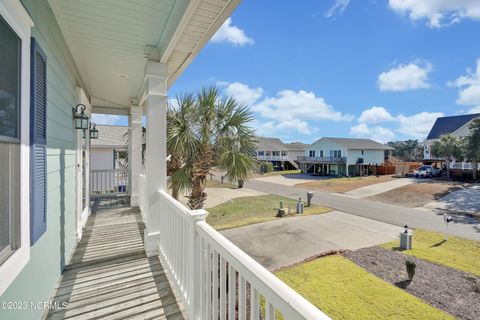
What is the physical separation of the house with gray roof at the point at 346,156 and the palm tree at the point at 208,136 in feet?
86.7

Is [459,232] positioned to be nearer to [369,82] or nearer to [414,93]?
[369,82]

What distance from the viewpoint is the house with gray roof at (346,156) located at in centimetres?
2805

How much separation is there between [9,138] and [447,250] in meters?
10.0

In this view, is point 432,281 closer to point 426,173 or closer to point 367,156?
point 426,173

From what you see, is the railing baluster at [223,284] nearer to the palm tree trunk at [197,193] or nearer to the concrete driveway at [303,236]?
the palm tree trunk at [197,193]

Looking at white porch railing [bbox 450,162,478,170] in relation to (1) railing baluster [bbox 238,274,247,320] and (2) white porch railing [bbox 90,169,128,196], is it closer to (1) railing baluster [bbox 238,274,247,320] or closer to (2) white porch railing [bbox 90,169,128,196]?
(2) white porch railing [bbox 90,169,128,196]

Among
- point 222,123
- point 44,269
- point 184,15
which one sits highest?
point 184,15

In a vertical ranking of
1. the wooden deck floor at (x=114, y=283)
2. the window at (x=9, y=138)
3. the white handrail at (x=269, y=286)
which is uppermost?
the window at (x=9, y=138)

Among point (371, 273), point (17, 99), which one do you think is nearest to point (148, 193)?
point (17, 99)

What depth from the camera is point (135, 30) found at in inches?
110

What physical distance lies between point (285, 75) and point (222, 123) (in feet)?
70.3

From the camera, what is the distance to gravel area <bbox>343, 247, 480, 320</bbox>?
4.28 metres

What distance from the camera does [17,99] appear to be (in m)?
1.46

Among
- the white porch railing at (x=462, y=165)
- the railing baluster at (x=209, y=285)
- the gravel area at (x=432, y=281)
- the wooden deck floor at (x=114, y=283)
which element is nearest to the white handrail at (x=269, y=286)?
the railing baluster at (x=209, y=285)
